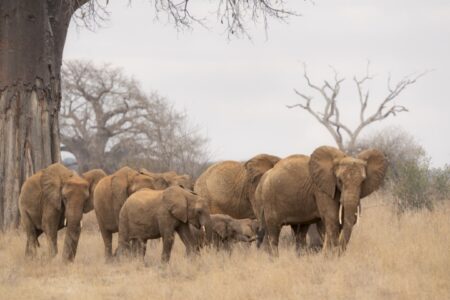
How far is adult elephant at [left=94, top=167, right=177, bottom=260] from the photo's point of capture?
12.2m

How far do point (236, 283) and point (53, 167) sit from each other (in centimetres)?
371

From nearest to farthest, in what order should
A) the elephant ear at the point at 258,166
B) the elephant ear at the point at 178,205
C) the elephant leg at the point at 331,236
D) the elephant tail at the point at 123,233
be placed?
the elephant leg at the point at 331,236 < the elephant ear at the point at 178,205 < the elephant tail at the point at 123,233 < the elephant ear at the point at 258,166

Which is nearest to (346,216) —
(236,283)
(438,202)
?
(236,283)

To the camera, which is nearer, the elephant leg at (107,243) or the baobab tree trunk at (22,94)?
the elephant leg at (107,243)

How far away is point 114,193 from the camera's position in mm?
12211

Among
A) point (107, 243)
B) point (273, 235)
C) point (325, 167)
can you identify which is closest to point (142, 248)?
point (107, 243)

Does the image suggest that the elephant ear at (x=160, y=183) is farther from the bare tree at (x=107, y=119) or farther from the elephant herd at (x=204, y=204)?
the bare tree at (x=107, y=119)

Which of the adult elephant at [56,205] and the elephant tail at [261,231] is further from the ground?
the adult elephant at [56,205]

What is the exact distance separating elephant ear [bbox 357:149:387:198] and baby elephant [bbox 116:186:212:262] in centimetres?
208

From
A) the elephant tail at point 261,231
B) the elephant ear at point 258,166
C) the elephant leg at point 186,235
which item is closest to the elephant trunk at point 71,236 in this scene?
the elephant leg at point 186,235

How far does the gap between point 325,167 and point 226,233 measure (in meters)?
2.02

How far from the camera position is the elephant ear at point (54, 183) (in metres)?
11.2

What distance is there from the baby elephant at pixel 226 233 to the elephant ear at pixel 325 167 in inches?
69.3

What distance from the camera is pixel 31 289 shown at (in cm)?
Result: 941
